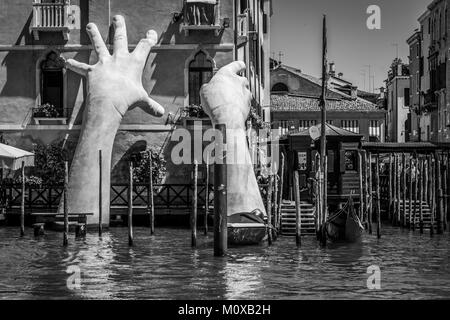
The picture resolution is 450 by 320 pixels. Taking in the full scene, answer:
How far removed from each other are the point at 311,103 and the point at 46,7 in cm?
3017

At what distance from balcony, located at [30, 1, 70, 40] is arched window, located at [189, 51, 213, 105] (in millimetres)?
3939

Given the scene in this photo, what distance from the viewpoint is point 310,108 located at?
58.0m

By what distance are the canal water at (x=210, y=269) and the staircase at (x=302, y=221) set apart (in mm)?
854

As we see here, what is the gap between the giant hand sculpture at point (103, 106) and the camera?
27156 mm

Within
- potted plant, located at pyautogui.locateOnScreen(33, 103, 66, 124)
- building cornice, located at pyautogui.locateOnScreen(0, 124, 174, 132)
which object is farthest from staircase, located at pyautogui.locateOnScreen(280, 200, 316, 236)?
potted plant, located at pyautogui.locateOnScreen(33, 103, 66, 124)

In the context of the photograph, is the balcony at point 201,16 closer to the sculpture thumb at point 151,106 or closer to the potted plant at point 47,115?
the sculpture thumb at point 151,106

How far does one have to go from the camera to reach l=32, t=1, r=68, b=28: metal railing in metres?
30.1

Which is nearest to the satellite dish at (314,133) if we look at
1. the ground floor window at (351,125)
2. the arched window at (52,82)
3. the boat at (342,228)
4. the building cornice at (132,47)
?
the building cornice at (132,47)

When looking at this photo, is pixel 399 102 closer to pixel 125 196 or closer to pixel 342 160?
pixel 342 160

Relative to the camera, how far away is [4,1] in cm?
3067

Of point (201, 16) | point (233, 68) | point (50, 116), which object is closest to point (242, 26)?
point (201, 16)

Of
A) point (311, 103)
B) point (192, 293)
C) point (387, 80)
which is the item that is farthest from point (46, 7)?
point (387, 80)

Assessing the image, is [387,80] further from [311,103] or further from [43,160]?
[43,160]
